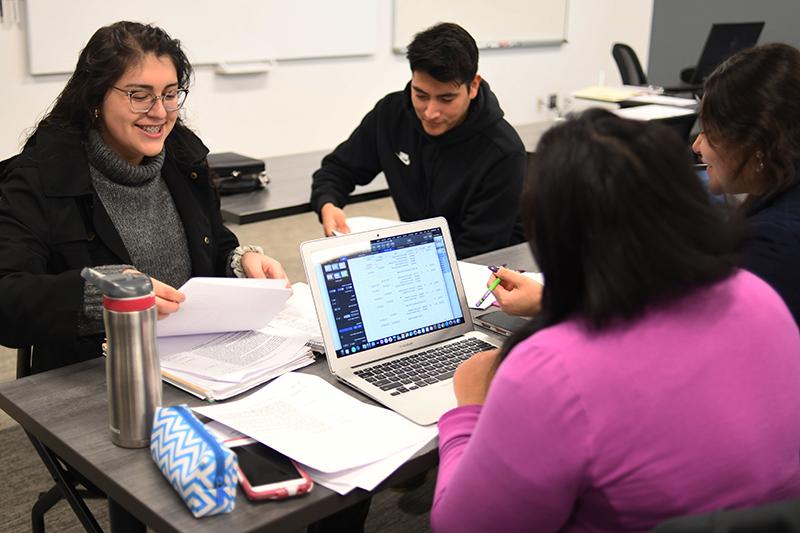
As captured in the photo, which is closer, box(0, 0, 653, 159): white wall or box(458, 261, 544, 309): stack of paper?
box(458, 261, 544, 309): stack of paper

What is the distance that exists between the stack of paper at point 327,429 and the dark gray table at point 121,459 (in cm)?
2

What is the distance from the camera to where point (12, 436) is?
2791mm

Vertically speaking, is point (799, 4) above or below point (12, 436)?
above

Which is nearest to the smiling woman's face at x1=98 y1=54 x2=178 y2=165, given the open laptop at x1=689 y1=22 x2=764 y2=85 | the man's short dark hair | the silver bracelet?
the silver bracelet

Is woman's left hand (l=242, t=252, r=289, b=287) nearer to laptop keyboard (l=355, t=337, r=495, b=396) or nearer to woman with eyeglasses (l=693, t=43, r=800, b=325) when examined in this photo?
laptop keyboard (l=355, t=337, r=495, b=396)

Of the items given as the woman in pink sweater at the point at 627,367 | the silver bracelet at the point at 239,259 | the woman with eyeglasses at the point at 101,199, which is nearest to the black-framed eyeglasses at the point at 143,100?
the woman with eyeglasses at the point at 101,199

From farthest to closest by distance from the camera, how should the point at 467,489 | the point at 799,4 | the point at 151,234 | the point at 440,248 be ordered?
the point at 799,4 < the point at 151,234 < the point at 440,248 < the point at 467,489

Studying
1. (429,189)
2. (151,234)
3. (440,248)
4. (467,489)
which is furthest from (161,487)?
(429,189)

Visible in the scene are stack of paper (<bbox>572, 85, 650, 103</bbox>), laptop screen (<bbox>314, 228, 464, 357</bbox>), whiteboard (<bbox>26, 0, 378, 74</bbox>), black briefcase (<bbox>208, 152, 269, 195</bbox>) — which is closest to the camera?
laptop screen (<bbox>314, 228, 464, 357</bbox>)

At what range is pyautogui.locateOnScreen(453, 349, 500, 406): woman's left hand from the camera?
4.26ft

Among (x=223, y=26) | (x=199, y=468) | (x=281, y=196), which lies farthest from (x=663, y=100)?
(x=199, y=468)

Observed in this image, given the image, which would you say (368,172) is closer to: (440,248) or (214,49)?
(440,248)

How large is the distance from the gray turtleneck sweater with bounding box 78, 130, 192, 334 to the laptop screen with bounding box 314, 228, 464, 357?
1.86 ft

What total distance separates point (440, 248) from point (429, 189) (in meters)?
0.94
